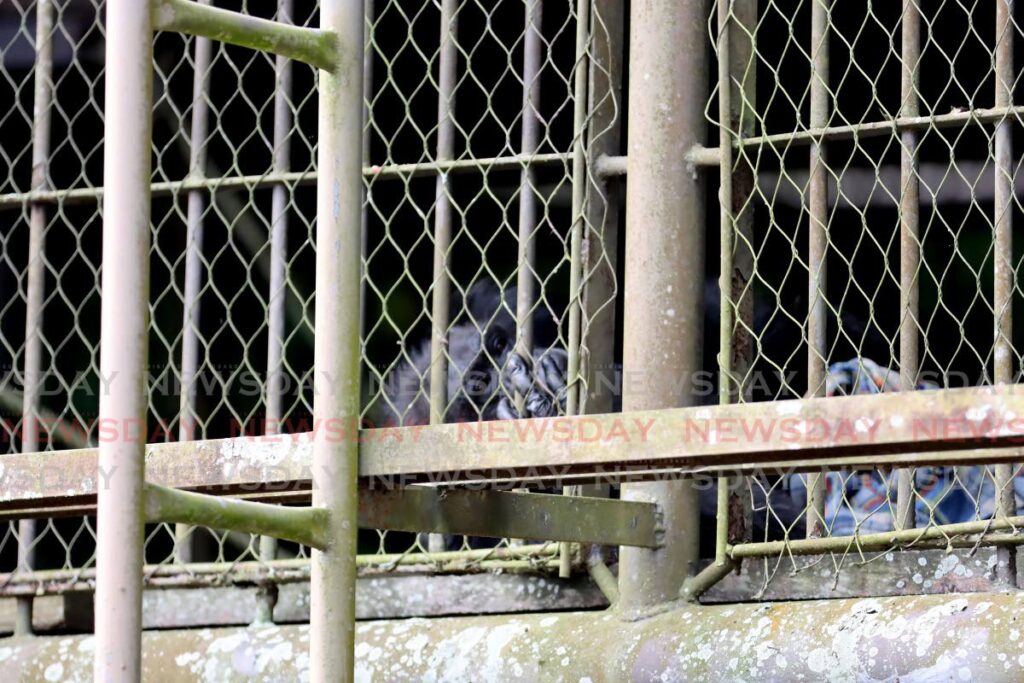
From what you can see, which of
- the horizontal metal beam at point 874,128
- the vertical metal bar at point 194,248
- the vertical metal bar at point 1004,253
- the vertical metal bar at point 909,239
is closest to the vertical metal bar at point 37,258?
the vertical metal bar at point 194,248

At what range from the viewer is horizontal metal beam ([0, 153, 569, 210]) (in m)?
3.45

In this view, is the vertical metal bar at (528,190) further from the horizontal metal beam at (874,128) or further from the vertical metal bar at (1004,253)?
the vertical metal bar at (1004,253)

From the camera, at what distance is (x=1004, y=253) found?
122 inches

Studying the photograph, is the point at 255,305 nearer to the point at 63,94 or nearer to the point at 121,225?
the point at 63,94

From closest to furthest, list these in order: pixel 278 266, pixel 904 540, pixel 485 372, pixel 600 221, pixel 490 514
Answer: pixel 490 514
pixel 904 540
pixel 600 221
pixel 278 266
pixel 485 372

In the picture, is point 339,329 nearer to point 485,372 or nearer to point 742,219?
point 742,219

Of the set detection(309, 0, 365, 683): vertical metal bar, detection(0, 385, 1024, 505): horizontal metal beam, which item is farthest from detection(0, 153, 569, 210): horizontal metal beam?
detection(309, 0, 365, 683): vertical metal bar

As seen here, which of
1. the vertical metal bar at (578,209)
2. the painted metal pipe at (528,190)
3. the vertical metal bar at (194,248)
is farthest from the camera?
the vertical metal bar at (194,248)

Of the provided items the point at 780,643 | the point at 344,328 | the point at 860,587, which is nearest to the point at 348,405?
the point at 344,328

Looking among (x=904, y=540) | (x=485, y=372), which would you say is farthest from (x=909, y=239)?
(x=485, y=372)

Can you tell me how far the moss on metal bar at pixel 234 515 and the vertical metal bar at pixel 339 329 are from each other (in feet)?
0.11

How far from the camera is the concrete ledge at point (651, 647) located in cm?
279

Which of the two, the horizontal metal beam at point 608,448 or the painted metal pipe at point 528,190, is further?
the painted metal pipe at point 528,190

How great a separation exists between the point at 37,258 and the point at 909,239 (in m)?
1.96
